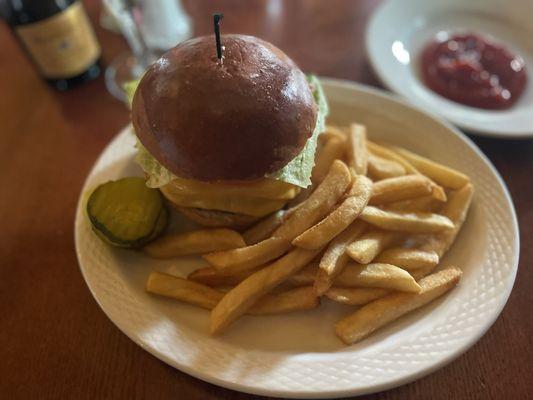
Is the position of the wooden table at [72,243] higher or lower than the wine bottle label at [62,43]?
lower

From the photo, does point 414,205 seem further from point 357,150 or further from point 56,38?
point 56,38

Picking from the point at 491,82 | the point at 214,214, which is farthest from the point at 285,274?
the point at 491,82

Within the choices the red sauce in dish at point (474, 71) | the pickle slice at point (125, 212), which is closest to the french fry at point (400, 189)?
the pickle slice at point (125, 212)

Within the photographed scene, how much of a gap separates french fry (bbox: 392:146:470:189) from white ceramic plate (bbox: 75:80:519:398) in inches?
4.5

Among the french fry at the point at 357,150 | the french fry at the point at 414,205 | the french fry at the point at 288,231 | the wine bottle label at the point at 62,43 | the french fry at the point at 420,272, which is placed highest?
the wine bottle label at the point at 62,43

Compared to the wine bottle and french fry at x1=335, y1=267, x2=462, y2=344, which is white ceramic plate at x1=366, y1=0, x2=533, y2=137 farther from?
the wine bottle

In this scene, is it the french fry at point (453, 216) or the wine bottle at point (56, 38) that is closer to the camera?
the french fry at point (453, 216)

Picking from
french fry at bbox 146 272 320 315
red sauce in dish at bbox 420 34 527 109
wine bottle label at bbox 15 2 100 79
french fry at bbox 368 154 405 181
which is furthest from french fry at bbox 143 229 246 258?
red sauce in dish at bbox 420 34 527 109

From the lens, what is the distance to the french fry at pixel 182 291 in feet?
5.00

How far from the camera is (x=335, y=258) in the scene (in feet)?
4.75

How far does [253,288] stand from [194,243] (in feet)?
1.04

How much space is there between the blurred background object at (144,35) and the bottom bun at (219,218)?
1153 millimetres

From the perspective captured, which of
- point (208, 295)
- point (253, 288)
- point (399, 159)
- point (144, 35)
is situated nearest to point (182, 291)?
point (208, 295)

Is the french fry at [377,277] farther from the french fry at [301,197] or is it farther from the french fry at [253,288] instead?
the french fry at [301,197]
